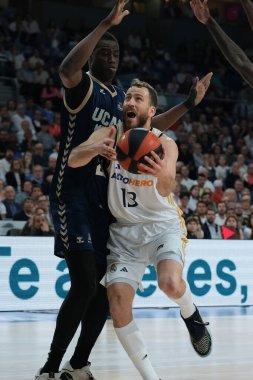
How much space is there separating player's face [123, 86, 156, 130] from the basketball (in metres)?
0.37

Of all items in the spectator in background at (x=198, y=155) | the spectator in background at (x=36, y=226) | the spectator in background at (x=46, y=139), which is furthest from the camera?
the spectator in background at (x=198, y=155)

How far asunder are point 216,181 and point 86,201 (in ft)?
39.2

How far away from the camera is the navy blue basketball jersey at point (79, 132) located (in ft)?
18.4

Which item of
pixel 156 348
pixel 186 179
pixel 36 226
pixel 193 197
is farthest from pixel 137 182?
pixel 186 179

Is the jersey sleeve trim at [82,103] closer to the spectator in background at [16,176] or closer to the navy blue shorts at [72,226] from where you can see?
the navy blue shorts at [72,226]

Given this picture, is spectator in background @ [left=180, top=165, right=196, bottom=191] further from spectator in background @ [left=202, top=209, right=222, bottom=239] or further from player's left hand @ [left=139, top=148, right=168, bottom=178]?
player's left hand @ [left=139, top=148, right=168, bottom=178]

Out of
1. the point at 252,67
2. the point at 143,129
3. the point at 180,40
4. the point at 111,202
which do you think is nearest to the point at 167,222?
the point at 111,202

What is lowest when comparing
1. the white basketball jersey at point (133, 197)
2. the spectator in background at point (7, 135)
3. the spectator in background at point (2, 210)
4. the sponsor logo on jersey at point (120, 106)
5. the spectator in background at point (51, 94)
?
the spectator in background at point (2, 210)

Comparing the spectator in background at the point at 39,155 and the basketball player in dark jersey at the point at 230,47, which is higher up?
the basketball player in dark jersey at the point at 230,47

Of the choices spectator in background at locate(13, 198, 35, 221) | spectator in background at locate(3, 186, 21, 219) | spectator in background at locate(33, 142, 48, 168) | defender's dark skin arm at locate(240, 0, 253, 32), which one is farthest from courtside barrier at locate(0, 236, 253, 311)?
defender's dark skin arm at locate(240, 0, 253, 32)

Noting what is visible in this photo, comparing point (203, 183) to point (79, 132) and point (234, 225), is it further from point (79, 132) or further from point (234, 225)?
point (79, 132)

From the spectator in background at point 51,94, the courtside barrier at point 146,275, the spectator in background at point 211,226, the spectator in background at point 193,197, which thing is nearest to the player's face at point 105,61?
the courtside barrier at point 146,275

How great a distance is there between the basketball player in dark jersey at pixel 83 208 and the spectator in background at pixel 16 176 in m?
8.85

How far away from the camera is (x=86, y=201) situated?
5.63 meters
